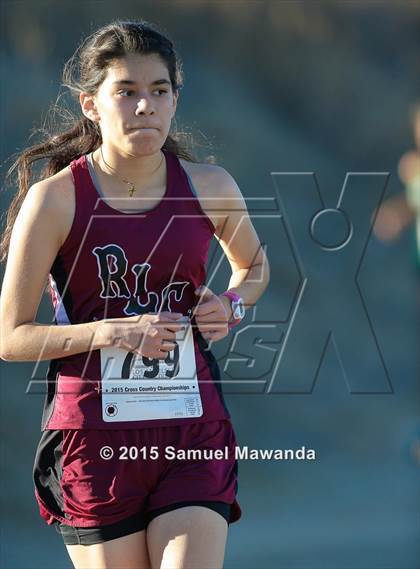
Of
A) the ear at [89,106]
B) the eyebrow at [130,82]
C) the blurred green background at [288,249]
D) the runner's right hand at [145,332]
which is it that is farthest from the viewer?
the blurred green background at [288,249]

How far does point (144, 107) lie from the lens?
2385 millimetres

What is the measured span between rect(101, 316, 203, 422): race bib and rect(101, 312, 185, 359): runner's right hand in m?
0.07

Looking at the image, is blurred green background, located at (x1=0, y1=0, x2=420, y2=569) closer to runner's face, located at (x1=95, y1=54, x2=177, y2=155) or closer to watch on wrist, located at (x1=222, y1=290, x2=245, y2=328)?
watch on wrist, located at (x1=222, y1=290, x2=245, y2=328)

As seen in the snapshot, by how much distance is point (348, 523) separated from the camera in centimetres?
438

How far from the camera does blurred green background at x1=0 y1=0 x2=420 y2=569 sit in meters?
4.22

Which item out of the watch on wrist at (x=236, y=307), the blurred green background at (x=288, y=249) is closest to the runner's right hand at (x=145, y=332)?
the watch on wrist at (x=236, y=307)

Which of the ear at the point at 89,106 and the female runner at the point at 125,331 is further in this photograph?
the ear at the point at 89,106

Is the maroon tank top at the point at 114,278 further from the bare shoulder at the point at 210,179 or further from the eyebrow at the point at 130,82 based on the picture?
the eyebrow at the point at 130,82

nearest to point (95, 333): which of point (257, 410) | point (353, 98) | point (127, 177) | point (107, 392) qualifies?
point (107, 392)

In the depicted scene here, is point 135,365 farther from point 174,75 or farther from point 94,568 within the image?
point 174,75

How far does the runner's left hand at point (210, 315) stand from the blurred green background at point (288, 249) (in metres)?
1.75

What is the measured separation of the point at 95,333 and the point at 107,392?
0.49 feet

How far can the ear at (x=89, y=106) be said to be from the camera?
2.54 metres

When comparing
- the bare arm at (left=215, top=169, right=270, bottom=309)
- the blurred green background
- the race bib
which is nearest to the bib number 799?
the race bib
